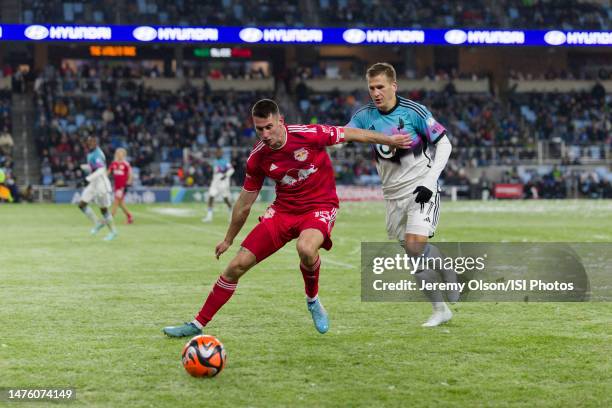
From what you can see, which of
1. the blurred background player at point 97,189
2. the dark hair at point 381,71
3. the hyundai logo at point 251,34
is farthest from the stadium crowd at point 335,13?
the dark hair at point 381,71

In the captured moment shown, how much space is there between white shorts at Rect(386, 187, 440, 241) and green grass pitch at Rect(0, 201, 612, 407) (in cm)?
88

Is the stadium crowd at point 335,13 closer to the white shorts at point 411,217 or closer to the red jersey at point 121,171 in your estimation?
the red jersey at point 121,171

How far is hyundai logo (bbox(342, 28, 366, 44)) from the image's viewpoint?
48219 millimetres

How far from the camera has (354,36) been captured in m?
48.3

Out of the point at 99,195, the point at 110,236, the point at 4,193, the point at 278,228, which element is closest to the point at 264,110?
the point at 278,228

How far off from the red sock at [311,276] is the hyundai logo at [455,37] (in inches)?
1604

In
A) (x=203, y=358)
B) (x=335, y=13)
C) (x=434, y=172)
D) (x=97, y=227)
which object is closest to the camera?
(x=203, y=358)

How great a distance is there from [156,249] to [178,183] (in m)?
25.2

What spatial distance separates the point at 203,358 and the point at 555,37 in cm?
4539

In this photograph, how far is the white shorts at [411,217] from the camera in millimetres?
9078

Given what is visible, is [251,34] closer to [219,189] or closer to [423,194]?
[219,189]

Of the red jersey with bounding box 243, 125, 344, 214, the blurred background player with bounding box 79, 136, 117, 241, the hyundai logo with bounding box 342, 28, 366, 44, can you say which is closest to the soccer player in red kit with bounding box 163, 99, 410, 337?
the red jersey with bounding box 243, 125, 344, 214

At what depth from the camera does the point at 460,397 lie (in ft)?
20.6

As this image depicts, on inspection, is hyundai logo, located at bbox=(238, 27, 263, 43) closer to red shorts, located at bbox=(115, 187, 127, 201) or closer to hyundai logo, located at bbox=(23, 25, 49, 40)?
hyundai logo, located at bbox=(23, 25, 49, 40)
